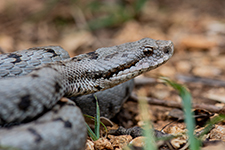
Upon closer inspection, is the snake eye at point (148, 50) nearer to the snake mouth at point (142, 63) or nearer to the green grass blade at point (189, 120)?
the snake mouth at point (142, 63)

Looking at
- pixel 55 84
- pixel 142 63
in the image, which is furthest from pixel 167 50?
pixel 55 84

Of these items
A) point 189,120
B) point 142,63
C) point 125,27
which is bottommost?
point 189,120

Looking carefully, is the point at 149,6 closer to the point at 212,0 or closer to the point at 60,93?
the point at 212,0

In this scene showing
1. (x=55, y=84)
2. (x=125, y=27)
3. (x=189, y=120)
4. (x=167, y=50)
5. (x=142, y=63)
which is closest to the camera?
(x=189, y=120)

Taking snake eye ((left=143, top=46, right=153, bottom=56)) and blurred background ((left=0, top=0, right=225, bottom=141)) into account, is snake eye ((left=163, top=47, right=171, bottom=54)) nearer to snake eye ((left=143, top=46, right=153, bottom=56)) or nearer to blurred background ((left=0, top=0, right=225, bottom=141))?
snake eye ((left=143, top=46, right=153, bottom=56))

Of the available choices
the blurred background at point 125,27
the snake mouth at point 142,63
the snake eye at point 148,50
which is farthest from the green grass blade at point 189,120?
the blurred background at point 125,27

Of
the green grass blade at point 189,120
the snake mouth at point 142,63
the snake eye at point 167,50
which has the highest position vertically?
the snake eye at point 167,50

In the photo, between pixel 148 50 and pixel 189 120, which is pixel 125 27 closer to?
pixel 148 50
